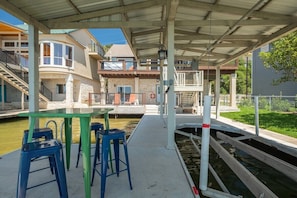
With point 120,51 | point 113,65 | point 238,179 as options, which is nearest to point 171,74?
point 238,179

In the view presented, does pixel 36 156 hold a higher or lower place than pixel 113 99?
lower

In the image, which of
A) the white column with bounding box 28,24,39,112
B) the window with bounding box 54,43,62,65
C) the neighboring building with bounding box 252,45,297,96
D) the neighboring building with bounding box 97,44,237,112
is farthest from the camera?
the neighboring building with bounding box 252,45,297,96

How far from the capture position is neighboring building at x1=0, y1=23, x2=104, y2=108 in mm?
17203

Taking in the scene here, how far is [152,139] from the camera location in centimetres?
573

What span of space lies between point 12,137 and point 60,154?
679 centimetres

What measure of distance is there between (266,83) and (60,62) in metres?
17.9

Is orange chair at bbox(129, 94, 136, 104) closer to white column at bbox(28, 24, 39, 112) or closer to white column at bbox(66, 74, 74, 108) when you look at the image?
white column at bbox(66, 74, 74, 108)

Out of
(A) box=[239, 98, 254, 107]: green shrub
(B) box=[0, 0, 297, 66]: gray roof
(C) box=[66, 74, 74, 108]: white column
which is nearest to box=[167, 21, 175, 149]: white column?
Result: (B) box=[0, 0, 297, 66]: gray roof

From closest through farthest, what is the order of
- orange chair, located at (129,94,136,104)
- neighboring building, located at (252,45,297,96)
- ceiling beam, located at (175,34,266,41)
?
1. ceiling beam, located at (175,34,266,41)
2. orange chair, located at (129,94,136,104)
3. neighboring building, located at (252,45,297,96)

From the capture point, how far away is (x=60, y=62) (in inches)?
693

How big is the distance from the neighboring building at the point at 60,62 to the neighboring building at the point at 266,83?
1620 cm

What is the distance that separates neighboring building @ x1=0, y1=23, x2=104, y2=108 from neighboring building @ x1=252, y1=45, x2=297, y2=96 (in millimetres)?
16203

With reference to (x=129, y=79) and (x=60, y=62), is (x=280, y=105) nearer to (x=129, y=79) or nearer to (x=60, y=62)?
(x=129, y=79)

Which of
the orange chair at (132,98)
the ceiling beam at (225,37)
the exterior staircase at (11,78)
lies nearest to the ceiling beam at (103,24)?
the ceiling beam at (225,37)
